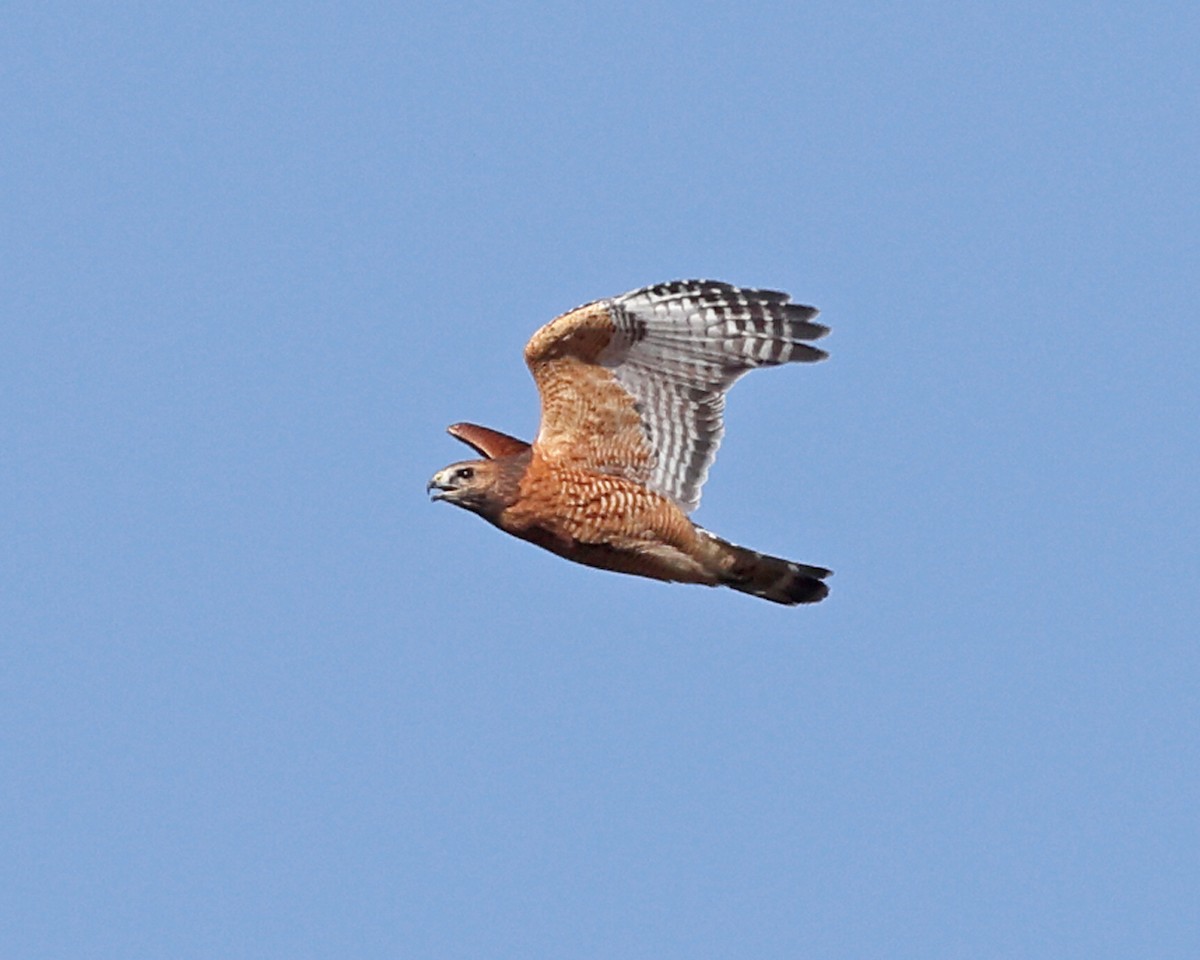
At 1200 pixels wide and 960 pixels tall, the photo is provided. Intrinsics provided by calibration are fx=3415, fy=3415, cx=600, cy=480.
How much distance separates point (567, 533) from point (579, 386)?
106cm

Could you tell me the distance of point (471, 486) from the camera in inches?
957

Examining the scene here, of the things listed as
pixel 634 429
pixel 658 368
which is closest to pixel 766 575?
pixel 634 429

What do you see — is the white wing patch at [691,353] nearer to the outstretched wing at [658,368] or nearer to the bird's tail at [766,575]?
the outstretched wing at [658,368]

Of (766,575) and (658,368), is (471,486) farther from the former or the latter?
(766,575)

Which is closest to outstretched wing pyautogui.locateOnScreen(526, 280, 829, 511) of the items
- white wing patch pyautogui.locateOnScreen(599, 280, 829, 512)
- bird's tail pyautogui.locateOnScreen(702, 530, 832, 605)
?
white wing patch pyautogui.locateOnScreen(599, 280, 829, 512)

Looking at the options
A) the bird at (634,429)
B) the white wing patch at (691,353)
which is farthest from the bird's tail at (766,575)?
the white wing patch at (691,353)

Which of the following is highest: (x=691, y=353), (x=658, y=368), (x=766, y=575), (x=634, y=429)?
(x=691, y=353)

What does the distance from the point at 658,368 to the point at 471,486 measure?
1629mm

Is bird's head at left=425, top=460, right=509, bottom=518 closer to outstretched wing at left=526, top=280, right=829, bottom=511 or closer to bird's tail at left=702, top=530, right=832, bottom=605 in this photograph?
outstretched wing at left=526, top=280, right=829, bottom=511

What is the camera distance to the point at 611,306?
24.2 metres

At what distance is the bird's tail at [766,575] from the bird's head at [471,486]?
166 centimetres

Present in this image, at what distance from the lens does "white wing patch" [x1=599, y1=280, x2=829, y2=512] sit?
24.4 meters

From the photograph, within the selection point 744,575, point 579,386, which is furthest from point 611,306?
point 744,575

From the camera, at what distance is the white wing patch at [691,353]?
24.4 metres
